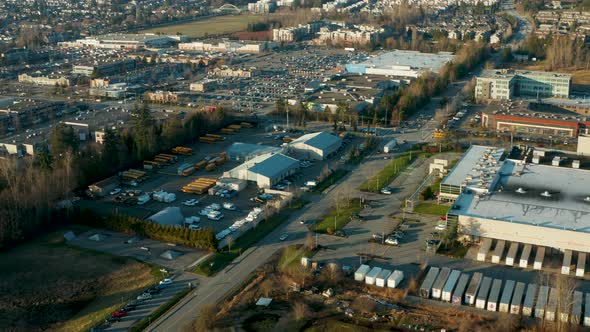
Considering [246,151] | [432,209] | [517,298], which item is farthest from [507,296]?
[246,151]


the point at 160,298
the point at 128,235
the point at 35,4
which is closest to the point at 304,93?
the point at 128,235

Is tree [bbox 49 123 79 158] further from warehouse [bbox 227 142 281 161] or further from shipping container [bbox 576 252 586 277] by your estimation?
shipping container [bbox 576 252 586 277]

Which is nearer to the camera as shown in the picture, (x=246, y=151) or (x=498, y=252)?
(x=498, y=252)

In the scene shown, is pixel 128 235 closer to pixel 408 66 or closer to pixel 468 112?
pixel 468 112

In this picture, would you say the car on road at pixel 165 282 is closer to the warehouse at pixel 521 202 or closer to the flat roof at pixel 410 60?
the warehouse at pixel 521 202

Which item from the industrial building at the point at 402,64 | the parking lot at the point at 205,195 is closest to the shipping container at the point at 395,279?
the parking lot at the point at 205,195

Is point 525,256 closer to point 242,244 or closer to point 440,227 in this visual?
point 440,227
